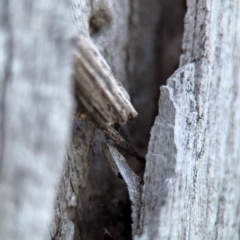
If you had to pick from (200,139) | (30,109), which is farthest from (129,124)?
(30,109)

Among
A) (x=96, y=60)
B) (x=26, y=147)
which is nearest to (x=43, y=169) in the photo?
(x=26, y=147)

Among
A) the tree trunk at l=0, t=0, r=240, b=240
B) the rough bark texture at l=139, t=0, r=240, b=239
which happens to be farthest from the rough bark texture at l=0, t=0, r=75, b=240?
the rough bark texture at l=139, t=0, r=240, b=239

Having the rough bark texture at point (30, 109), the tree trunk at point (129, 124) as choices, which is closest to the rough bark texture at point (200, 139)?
the tree trunk at point (129, 124)

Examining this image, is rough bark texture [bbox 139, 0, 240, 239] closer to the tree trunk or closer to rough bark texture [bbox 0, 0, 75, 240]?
the tree trunk

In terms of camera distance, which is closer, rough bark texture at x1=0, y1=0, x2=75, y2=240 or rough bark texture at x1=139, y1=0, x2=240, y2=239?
rough bark texture at x1=0, y1=0, x2=75, y2=240

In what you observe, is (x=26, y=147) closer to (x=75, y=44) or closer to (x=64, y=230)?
(x=75, y=44)

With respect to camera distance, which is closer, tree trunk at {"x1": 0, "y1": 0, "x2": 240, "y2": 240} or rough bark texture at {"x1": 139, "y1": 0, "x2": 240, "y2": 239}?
tree trunk at {"x1": 0, "y1": 0, "x2": 240, "y2": 240}

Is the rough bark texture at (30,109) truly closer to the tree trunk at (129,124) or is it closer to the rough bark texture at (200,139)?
the tree trunk at (129,124)
